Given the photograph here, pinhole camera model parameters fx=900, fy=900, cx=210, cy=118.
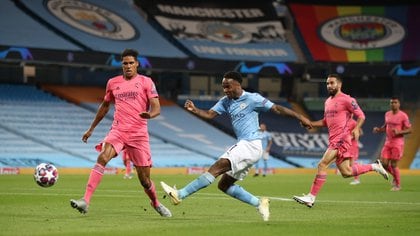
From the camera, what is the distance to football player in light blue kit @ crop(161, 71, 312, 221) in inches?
569

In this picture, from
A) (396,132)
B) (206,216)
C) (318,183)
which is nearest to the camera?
(206,216)

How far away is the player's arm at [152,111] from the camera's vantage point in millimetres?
14172

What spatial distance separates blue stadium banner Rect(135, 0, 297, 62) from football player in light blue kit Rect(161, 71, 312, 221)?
41.5 m

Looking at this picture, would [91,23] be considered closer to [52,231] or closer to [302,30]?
[302,30]

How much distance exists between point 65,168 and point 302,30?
2209cm

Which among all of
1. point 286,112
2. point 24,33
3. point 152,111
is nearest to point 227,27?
point 24,33

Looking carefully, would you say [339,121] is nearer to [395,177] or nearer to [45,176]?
[45,176]

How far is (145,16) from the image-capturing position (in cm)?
5759

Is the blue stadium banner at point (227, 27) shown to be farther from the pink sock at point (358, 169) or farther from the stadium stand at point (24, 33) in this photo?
the pink sock at point (358, 169)

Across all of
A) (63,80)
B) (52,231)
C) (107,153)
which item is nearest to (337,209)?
(107,153)

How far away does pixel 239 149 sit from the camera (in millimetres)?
14492

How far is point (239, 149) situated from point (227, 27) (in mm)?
44254

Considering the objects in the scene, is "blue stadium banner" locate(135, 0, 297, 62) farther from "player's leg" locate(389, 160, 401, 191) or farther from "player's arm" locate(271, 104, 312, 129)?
"player's arm" locate(271, 104, 312, 129)

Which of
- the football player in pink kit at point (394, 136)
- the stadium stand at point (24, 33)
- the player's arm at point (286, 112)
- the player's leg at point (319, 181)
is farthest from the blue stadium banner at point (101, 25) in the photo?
the player's arm at point (286, 112)
